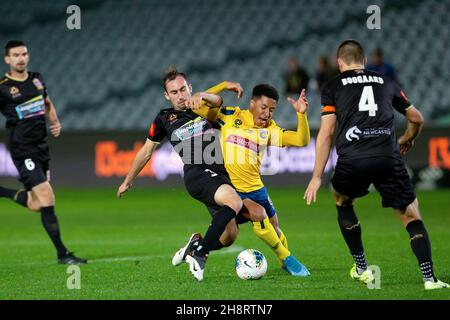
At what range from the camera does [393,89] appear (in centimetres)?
680

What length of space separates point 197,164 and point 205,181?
23 cm

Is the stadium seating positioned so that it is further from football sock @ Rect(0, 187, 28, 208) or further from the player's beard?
the player's beard

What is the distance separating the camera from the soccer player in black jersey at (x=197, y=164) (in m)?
7.25

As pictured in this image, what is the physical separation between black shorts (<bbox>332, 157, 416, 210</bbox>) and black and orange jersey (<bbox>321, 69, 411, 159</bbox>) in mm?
65

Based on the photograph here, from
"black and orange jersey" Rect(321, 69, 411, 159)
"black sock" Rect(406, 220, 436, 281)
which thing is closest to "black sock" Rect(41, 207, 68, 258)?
"black and orange jersey" Rect(321, 69, 411, 159)

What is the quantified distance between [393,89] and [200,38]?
52.8 ft

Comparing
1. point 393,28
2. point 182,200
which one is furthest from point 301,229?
point 393,28

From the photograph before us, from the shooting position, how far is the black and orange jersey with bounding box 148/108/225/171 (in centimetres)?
766

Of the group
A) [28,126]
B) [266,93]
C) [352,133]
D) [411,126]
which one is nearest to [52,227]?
[28,126]

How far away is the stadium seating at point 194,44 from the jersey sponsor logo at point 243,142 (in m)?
12.2

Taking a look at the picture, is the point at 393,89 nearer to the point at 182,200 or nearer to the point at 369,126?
the point at 369,126

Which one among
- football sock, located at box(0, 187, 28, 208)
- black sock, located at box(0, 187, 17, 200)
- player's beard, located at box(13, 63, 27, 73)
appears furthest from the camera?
black sock, located at box(0, 187, 17, 200)

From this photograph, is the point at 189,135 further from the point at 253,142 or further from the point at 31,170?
the point at 31,170

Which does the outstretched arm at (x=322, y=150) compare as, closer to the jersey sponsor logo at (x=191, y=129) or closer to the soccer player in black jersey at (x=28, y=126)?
A: the jersey sponsor logo at (x=191, y=129)
